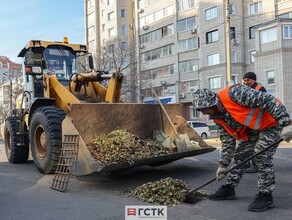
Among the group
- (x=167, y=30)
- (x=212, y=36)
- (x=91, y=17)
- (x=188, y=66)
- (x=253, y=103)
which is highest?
(x=91, y=17)

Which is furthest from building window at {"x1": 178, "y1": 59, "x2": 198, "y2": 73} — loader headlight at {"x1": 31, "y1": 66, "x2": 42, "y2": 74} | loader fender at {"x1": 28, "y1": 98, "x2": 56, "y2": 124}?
loader fender at {"x1": 28, "y1": 98, "x2": 56, "y2": 124}

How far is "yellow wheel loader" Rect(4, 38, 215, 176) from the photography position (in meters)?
7.56

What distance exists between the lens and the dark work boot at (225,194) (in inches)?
224

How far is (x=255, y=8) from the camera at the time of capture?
1519 inches

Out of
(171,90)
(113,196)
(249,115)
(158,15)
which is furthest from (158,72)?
(249,115)

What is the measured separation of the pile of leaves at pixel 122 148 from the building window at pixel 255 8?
33.4 m

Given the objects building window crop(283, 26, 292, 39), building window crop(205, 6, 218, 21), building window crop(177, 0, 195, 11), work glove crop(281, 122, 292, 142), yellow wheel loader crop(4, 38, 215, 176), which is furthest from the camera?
building window crop(177, 0, 195, 11)

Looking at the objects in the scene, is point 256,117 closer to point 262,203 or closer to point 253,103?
point 253,103

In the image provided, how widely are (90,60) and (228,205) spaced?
6.44 m

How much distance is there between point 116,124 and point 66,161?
1511mm

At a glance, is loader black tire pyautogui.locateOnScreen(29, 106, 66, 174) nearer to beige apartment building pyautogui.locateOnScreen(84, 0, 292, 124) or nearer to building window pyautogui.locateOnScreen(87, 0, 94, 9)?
beige apartment building pyautogui.locateOnScreen(84, 0, 292, 124)

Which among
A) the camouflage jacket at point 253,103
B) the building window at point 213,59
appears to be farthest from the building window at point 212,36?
the camouflage jacket at point 253,103

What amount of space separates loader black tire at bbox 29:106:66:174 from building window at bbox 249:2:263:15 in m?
33.5

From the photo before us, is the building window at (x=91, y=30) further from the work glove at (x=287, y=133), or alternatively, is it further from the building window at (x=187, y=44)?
the work glove at (x=287, y=133)
